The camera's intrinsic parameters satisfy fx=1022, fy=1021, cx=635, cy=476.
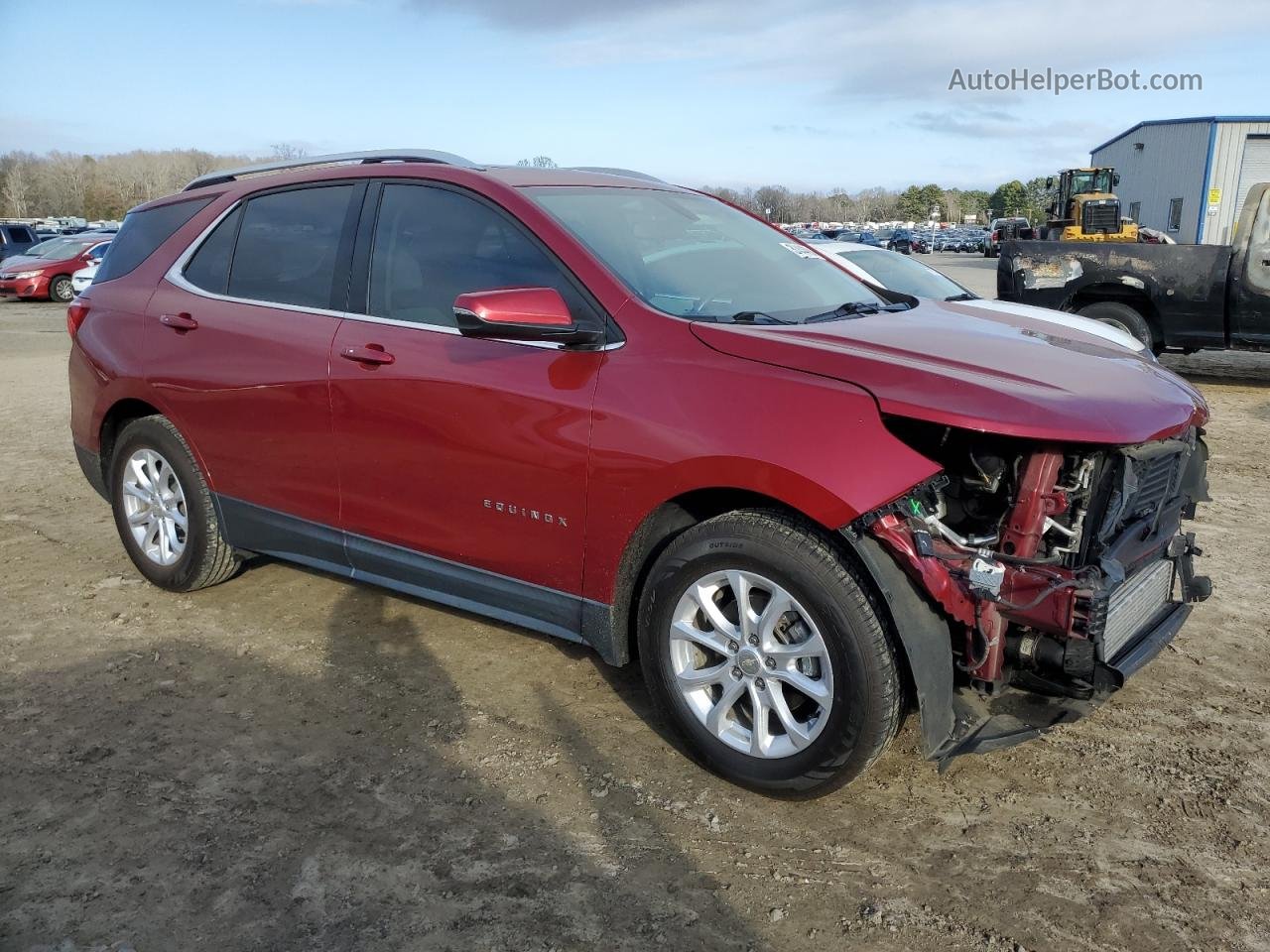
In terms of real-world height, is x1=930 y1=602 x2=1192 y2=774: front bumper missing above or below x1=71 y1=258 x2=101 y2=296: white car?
below

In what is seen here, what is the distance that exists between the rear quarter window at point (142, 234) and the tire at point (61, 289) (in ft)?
70.1

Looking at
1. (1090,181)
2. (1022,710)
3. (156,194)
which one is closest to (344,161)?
(1022,710)

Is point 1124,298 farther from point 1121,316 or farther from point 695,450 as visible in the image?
point 695,450

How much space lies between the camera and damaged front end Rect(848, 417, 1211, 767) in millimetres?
Result: 2803

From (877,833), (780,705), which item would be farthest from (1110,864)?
(780,705)

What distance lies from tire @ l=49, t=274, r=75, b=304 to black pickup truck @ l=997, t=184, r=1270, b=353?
21.4m

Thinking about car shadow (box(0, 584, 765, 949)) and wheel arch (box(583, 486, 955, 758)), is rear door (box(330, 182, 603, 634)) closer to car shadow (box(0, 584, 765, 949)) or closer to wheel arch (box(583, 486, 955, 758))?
wheel arch (box(583, 486, 955, 758))

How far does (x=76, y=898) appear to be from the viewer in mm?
2650

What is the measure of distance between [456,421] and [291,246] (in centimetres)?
128

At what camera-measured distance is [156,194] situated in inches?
4373

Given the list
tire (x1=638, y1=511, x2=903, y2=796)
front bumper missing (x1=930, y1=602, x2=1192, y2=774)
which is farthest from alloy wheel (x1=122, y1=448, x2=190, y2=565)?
front bumper missing (x1=930, y1=602, x2=1192, y2=774)

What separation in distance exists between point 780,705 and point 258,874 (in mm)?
1520

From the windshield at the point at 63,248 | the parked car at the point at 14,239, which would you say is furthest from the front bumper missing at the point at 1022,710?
the parked car at the point at 14,239

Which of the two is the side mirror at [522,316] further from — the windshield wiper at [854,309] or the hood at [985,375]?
the windshield wiper at [854,309]
